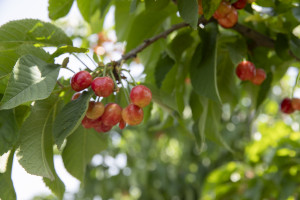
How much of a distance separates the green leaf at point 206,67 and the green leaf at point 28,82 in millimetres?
541

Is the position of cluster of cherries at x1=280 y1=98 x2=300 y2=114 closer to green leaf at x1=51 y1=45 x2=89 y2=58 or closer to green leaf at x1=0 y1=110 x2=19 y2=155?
green leaf at x1=51 y1=45 x2=89 y2=58

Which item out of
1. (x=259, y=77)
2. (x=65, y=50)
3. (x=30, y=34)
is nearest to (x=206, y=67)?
(x=259, y=77)

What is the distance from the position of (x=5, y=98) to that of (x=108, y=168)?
12.6 feet

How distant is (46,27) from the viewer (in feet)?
4.14

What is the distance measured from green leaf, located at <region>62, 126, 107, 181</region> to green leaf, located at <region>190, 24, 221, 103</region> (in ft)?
1.48

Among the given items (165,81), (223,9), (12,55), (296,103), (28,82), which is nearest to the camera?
(28,82)

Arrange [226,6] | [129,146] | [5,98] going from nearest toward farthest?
[5,98] < [226,6] < [129,146]

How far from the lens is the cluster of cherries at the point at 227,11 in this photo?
1.35 m

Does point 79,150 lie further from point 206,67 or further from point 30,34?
point 206,67

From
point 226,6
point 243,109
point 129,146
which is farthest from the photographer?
point 129,146

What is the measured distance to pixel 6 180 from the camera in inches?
45.1

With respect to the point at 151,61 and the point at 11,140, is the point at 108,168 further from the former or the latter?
the point at 11,140

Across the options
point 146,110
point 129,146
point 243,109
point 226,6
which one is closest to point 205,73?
point 226,6

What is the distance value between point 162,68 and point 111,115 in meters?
0.48
